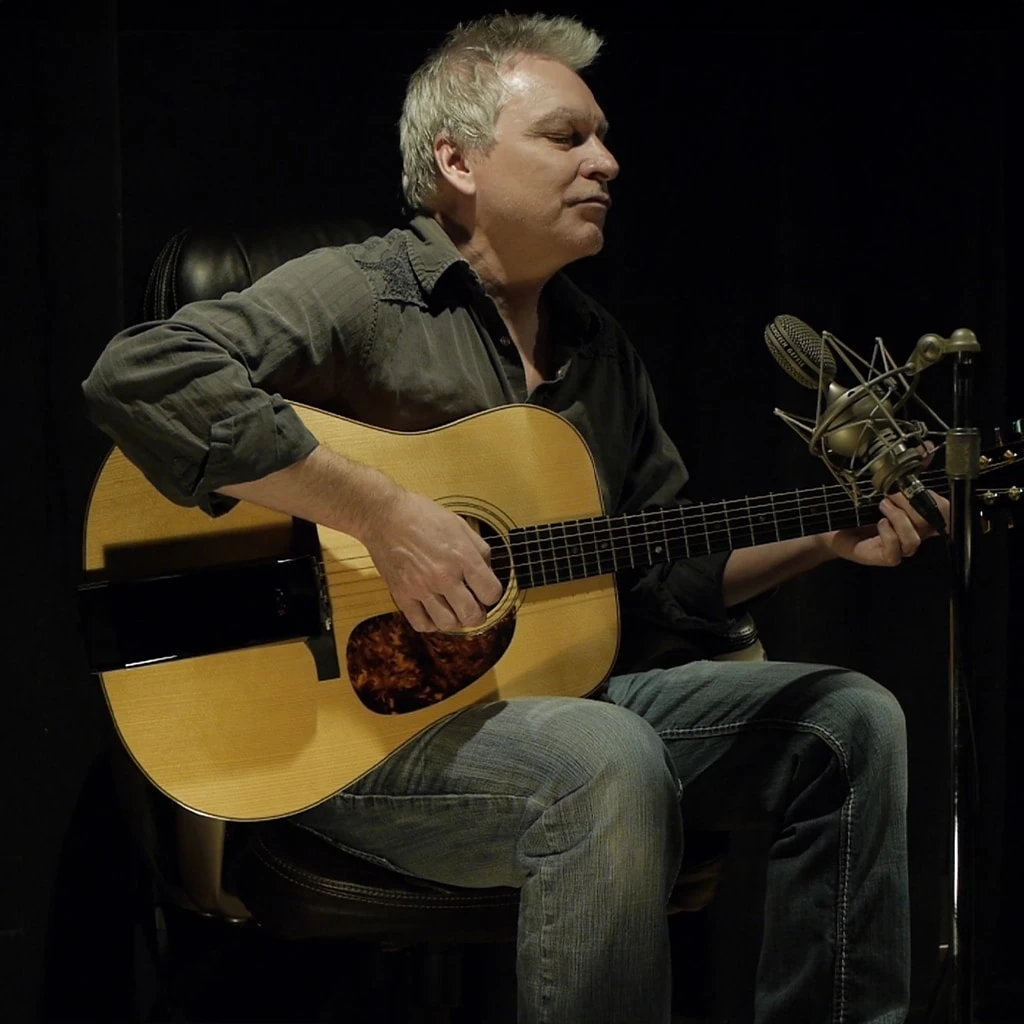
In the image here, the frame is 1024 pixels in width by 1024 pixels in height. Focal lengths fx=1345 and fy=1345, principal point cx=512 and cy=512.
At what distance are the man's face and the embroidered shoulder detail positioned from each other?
178 millimetres

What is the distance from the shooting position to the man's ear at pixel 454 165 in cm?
202

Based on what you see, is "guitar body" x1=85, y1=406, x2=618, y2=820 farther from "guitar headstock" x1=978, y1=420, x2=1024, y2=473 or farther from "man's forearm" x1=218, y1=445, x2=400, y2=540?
"guitar headstock" x1=978, y1=420, x2=1024, y2=473

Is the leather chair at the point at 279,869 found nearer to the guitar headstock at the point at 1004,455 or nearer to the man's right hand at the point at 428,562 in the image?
the man's right hand at the point at 428,562

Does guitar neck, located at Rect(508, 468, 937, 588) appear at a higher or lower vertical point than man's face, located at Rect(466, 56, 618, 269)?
lower

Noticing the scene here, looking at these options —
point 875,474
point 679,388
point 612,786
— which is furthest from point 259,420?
point 679,388

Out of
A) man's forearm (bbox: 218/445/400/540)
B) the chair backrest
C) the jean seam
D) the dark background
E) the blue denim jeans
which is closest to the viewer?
the blue denim jeans

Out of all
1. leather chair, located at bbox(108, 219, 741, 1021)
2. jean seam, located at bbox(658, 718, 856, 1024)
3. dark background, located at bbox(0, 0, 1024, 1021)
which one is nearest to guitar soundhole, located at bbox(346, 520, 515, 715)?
leather chair, located at bbox(108, 219, 741, 1021)

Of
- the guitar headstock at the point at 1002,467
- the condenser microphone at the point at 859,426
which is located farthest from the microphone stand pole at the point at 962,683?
the guitar headstock at the point at 1002,467

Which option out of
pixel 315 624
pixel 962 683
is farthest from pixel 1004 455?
pixel 315 624

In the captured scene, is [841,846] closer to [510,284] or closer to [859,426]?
[859,426]

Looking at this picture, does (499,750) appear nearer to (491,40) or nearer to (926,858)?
(491,40)

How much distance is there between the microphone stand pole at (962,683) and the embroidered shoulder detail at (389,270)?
31.1 inches

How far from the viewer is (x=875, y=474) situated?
4.83ft

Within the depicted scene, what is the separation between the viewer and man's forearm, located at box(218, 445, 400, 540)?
162cm
